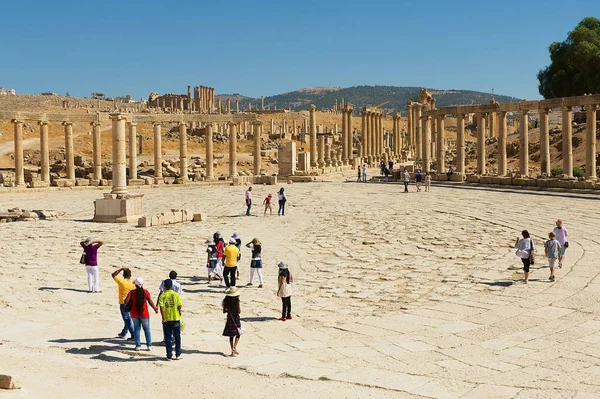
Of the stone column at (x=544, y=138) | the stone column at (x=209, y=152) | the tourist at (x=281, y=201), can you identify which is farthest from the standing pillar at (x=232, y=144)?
the stone column at (x=544, y=138)

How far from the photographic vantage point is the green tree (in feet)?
213

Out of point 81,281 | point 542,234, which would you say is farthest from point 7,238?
point 542,234

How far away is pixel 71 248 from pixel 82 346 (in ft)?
33.2

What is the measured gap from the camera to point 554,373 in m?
9.38

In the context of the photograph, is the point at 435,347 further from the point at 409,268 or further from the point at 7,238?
the point at 7,238

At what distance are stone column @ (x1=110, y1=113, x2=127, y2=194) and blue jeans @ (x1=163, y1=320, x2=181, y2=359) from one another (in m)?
18.3

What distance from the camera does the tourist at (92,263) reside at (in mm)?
14477

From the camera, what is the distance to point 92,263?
14.5 meters

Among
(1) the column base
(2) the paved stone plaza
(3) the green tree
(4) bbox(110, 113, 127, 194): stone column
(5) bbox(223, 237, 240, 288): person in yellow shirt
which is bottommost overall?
(2) the paved stone plaza

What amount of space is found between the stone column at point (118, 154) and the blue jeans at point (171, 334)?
18.3 m

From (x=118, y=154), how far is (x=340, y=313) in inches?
726

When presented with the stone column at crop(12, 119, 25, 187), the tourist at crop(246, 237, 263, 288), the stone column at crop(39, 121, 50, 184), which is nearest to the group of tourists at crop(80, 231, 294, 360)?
the tourist at crop(246, 237, 263, 288)

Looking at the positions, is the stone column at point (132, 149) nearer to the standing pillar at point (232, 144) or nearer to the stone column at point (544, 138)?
the standing pillar at point (232, 144)

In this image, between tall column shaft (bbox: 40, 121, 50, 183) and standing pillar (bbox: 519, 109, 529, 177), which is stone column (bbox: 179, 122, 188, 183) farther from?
standing pillar (bbox: 519, 109, 529, 177)
